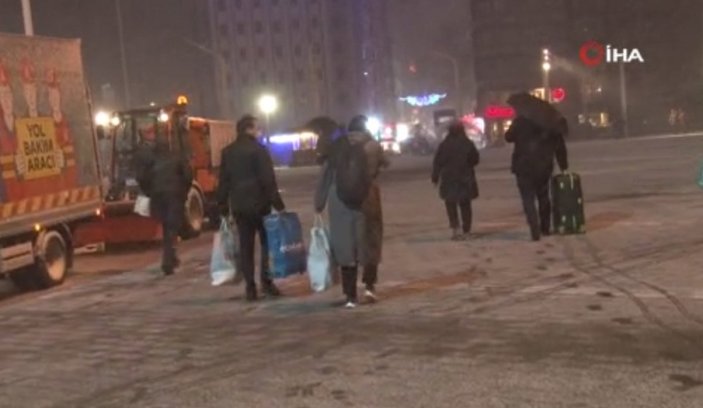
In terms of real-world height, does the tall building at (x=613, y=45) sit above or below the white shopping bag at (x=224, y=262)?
above

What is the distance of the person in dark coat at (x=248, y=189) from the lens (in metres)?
9.10

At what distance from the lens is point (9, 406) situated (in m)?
6.19

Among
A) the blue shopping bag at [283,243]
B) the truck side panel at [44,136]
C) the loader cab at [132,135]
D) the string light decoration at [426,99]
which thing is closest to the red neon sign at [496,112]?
the string light decoration at [426,99]

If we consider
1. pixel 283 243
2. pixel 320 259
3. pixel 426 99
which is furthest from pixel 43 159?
pixel 426 99

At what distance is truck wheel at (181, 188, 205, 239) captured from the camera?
681 inches

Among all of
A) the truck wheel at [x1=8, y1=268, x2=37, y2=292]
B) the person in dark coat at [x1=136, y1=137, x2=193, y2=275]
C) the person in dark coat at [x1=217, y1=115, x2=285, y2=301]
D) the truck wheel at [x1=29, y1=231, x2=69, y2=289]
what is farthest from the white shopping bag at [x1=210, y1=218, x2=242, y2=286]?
the truck wheel at [x1=8, y1=268, x2=37, y2=292]

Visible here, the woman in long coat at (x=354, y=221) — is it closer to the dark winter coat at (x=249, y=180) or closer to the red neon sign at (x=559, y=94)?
the dark winter coat at (x=249, y=180)

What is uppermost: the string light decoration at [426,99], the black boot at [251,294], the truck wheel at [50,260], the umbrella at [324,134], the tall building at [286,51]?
the tall building at [286,51]

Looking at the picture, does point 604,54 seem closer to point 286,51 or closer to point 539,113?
point 286,51

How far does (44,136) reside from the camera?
11.6 meters

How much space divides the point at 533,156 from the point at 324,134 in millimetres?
4127

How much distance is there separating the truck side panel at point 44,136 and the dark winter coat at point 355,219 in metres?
4.02

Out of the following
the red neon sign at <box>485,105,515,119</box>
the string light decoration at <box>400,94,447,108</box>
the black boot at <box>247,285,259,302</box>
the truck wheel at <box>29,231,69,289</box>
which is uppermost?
the string light decoration at <box>400,94,447,108</box>

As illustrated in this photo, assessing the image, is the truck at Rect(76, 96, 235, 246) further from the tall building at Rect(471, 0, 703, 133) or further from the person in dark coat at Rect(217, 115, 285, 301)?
the tall building at Rect(471, 0, 703, 133)
